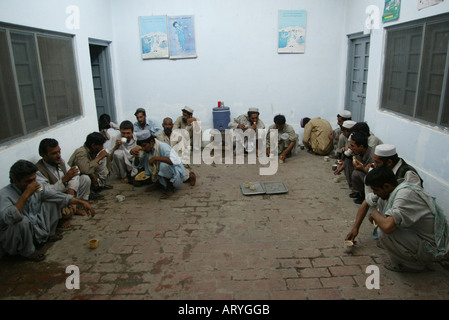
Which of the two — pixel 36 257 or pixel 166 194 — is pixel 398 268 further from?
pixel 36 257

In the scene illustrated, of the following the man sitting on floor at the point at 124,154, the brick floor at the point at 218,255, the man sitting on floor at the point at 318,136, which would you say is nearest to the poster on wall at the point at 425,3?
the brick floor at the point at 218,255

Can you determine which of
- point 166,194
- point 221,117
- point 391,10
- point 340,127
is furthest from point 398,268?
point 221,117

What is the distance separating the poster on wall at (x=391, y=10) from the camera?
18.9ft

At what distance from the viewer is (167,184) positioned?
5.82 metres

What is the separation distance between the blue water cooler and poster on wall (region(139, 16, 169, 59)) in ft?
5.99

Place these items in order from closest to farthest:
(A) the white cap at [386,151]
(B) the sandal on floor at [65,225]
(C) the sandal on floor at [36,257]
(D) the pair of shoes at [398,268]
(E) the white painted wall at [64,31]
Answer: (D) the pair of shoes at [398,268] → (C) the sandal on floor at [36,257] → (A) the white cap at [386,151] → (E) the white painted wall at [64,31] → (B) the sandal on floor at [65,225]

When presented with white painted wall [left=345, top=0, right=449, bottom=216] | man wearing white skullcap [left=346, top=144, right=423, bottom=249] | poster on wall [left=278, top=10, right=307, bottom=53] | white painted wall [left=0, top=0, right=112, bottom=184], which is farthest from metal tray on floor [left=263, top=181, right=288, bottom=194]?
poster on wall [left=278, top=10, right=307, bottom=53]

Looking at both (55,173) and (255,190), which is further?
(255,190)

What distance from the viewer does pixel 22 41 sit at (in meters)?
4.93

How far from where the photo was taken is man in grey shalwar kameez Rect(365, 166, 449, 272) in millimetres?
3285

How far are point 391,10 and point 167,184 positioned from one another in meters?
4.86

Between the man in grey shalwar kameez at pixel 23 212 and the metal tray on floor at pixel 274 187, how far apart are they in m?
2.86

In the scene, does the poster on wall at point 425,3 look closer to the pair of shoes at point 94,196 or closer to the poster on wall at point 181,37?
the poster on wall at point 181,37

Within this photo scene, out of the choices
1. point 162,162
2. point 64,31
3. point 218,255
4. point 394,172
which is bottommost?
point 218,255
